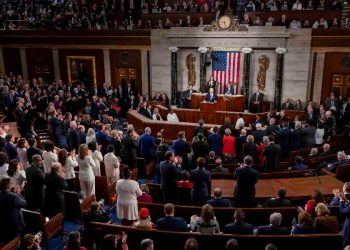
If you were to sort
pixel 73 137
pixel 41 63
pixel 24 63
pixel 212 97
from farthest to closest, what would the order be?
pixel 24 63 < pixel 41 63 < pixel 212 97 < pixel 73 137

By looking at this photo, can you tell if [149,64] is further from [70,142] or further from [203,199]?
[203,199]

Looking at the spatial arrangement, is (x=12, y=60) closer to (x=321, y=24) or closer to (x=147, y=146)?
(x=147, y=146)

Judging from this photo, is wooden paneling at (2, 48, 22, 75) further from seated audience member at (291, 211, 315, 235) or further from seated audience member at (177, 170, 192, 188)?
seated audience member at (291, 211, 315, 235)

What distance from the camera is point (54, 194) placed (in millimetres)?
6410

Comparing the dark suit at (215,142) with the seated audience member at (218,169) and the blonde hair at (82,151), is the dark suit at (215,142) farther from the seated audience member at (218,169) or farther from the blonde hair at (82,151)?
the blonde hair at (82,151)

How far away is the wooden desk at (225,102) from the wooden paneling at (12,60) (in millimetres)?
10471

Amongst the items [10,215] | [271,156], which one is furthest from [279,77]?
[10,215]

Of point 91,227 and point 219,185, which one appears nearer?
point 91,227

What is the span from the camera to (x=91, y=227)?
543 centimetres

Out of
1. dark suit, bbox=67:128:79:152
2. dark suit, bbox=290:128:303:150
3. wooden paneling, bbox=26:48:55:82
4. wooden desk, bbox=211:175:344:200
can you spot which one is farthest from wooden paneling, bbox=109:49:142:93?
wooden desk, bbox=211:175:344:200

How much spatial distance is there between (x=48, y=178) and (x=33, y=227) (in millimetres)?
819

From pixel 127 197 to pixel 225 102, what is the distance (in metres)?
9.25

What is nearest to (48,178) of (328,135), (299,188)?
(299,188)

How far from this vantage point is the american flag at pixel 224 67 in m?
16.1
